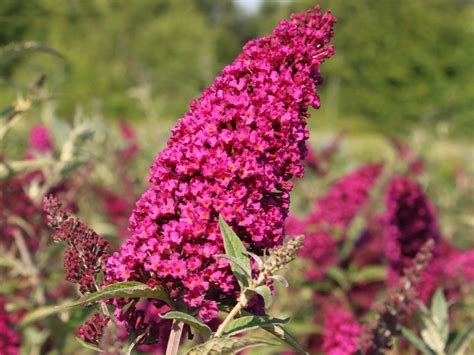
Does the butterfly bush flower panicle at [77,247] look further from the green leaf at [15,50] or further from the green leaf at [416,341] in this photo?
the green leaf at [15,50]

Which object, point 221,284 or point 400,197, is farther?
point 400,197

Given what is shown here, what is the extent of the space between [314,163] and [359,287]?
141 cm

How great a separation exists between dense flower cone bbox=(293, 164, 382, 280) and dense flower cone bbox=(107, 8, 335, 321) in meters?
2.20

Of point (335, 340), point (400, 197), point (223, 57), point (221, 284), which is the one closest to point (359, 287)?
point (400, 197)

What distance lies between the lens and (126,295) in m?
1.38

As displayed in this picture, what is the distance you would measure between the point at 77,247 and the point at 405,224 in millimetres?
1793

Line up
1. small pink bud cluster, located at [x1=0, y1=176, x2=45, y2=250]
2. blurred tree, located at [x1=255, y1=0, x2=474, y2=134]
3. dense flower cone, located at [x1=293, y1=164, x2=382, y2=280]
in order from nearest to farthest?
small pink bud cluster, located at [x1=0, y1=176, x2=45, y2=250] → dense flower cone, located at [x1=293, y1=164, x2=382, y2=280] → blurred tree, located at [x1=255, y1=0, x2=474, y2=134]

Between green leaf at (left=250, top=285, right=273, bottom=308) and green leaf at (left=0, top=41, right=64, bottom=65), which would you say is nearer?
green leaf at (left=250, top=285, right=273, bottom=308)

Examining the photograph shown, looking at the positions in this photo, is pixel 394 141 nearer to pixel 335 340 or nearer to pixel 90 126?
pixel 90 126

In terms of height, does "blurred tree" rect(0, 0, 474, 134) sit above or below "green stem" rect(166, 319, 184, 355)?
above

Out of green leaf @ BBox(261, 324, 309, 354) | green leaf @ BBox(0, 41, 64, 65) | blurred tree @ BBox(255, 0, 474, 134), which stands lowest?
green leaf @ BBox(261, 324, 309, 354)

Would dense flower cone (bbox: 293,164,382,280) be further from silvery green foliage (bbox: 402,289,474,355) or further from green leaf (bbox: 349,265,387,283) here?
silvery green foliage (bbox: 402,289,474,355)

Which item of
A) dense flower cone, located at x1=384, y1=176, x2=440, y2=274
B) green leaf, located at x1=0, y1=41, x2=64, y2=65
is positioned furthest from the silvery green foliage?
green leaf, located at x1=0, y1=41, x2=64, y2=65

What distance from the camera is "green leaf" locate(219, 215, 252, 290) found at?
1381 mm
